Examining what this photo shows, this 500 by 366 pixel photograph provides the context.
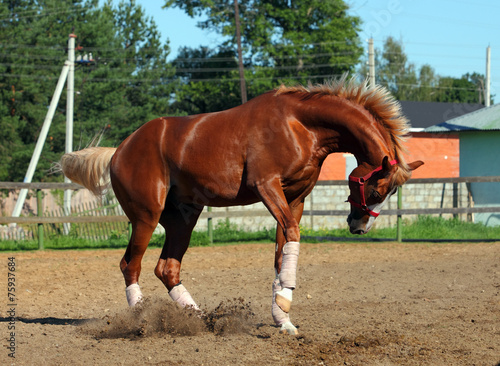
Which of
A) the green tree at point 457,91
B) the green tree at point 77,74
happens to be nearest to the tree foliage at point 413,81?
the green tree at point 457,91

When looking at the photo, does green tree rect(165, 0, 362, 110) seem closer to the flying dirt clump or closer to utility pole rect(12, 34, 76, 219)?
utility pole rect(12, 34, 76, 219)

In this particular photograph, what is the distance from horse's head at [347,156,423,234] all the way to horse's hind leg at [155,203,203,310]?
157 cm

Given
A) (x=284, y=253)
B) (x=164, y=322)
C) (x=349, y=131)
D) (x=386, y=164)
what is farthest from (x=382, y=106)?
(x=164, y=322)

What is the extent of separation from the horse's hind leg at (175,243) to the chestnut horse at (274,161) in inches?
0.5

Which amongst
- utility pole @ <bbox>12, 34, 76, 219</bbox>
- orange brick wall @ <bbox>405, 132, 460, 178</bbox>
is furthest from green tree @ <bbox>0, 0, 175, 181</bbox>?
orange brick wall @ <bbox>405, 132, 460, 178</bbox>

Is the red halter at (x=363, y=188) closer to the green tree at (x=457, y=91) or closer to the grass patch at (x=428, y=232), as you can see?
the grass patch at (x=428, y=232)

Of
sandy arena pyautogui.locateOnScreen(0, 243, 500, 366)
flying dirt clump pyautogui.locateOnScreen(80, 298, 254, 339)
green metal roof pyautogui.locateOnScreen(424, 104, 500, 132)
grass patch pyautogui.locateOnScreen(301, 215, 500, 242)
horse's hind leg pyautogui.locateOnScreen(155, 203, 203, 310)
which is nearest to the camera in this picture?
sandy arena pyautogui.locateOnScreen(0, 243, 500, 366)

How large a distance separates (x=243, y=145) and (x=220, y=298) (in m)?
2.42

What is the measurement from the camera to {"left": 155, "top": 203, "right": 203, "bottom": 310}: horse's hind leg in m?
5.34

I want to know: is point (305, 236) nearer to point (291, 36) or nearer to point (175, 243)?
point (175, 243)

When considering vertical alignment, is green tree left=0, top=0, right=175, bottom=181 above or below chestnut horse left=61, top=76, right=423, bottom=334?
above

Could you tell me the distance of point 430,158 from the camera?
2333cm

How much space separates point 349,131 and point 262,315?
2072 mm

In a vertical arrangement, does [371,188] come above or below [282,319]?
above
